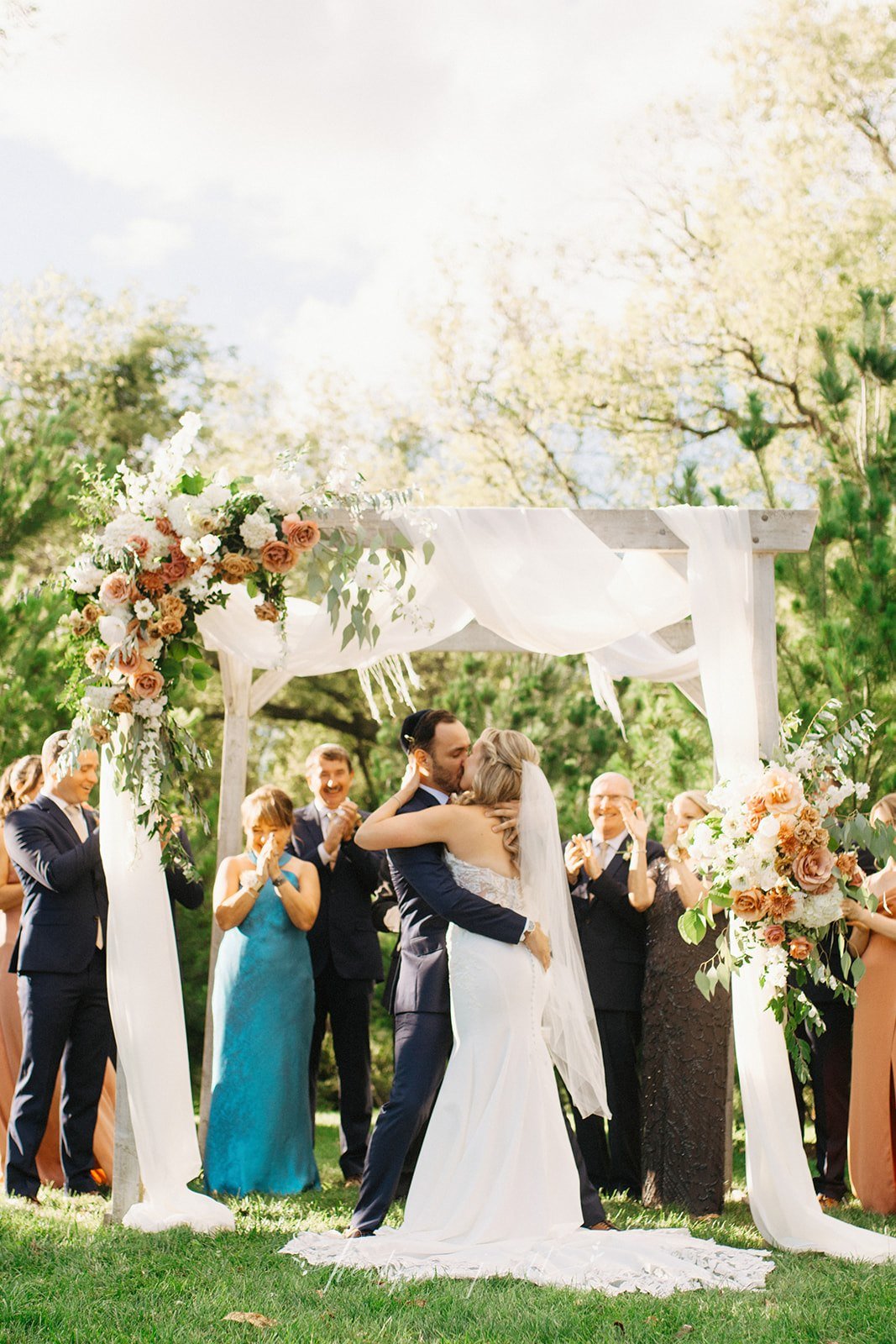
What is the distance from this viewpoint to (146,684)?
197 inches

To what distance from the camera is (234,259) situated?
21.7m

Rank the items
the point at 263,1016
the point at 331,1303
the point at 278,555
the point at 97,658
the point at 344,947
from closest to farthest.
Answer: the point at 331,1303, the point at 97,658, the point at 278,555, the point at 263,1016, the point at 344,947

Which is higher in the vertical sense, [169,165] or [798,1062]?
[169,165]

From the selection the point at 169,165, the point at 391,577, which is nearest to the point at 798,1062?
the point at 391,577

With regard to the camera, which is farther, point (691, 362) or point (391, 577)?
point (691, 362)

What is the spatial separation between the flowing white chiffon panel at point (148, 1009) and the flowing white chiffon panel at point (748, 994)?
6.62 feet

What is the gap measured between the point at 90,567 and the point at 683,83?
1497cm

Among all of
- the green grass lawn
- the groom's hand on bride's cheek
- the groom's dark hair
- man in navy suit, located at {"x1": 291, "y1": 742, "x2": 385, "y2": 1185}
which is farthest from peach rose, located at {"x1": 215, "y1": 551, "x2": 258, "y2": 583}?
the green grass lawn

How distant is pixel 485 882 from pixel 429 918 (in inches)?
12.2

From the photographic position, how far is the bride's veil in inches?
194

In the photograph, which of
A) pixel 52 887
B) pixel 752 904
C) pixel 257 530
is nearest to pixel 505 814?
pixel 752 904

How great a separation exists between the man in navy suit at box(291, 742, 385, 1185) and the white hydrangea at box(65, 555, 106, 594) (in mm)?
1729

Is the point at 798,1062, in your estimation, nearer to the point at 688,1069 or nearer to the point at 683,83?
the point at 688,1069

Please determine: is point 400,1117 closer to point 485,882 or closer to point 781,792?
point 485,882
